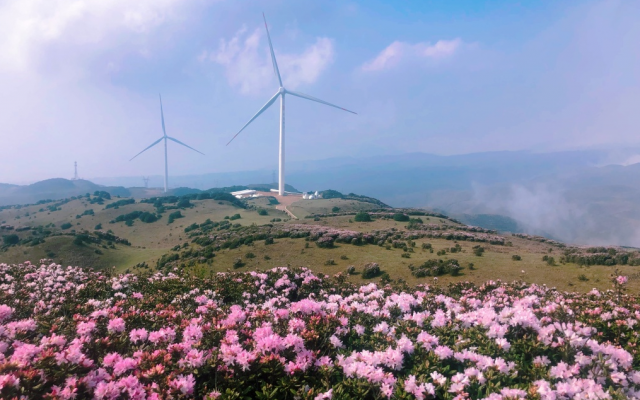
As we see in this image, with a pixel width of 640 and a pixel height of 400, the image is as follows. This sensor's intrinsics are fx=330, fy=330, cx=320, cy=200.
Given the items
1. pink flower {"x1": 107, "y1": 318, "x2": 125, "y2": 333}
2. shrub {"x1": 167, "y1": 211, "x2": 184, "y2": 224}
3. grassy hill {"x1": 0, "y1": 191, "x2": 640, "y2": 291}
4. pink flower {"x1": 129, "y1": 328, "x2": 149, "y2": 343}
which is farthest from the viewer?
shrub {"x1": 167, "y1": 211, "x2": 184, "y2": 224}

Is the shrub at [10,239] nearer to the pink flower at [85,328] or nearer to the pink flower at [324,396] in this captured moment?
the pink flower at [85,328]

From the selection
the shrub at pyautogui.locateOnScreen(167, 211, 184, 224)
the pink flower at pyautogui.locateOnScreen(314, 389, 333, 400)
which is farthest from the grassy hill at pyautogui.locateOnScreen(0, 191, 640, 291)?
the pink flower at pyautogui.locateOnScreen(314, 389, 333, 400)

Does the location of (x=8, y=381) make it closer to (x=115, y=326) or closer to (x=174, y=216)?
(x=115, y=326)

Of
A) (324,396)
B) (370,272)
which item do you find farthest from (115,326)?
(370,272)

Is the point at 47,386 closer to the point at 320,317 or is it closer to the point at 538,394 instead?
the point at 320,317

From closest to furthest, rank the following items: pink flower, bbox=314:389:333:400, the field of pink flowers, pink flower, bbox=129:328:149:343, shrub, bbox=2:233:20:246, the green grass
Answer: pink flower, bbox=314:389:333:400 → the field of pink flowers → pink flower, bbox=129:328:149:343 → the green grass → shrub, bbox=2:233:20:246

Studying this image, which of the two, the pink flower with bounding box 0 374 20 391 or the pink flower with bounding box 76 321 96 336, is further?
the pink flower with bounding box 76 321 96 336

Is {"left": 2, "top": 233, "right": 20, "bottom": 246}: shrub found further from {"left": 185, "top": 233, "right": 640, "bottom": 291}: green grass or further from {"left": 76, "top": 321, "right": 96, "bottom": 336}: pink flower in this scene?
{"left": 76, "top": 321, "right": 96, "bottom": 336}: pink flower

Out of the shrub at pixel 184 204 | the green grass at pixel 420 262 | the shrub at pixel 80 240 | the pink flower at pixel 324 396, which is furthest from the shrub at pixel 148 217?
the pink flower at pixel 324 396
